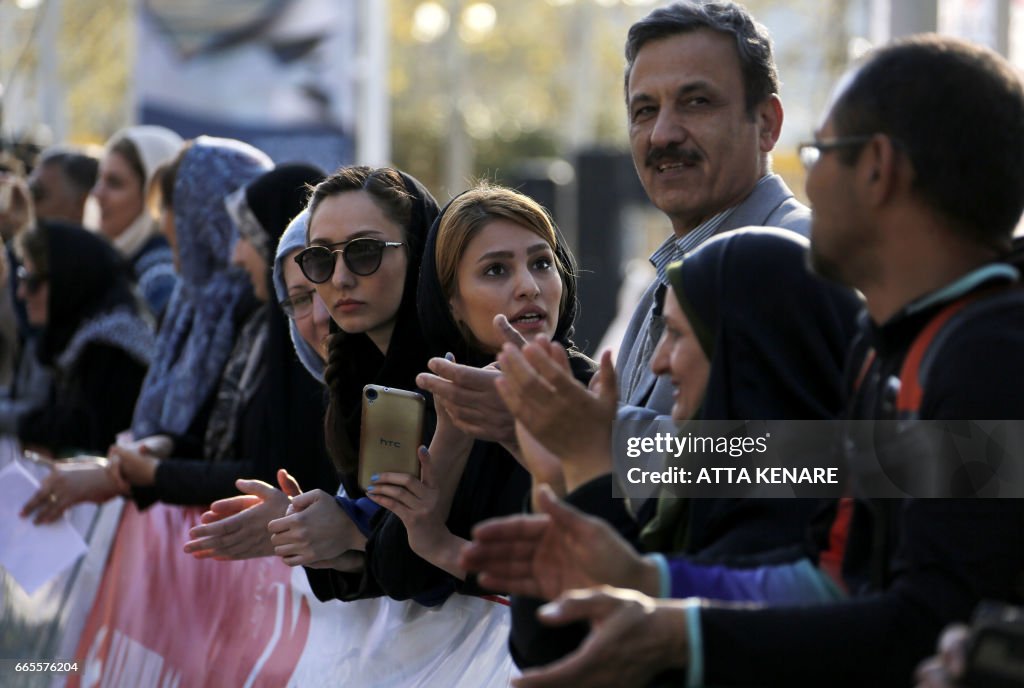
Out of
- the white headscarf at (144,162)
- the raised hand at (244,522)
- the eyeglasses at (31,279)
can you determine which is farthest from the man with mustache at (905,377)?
the white headscarf at (144,162)

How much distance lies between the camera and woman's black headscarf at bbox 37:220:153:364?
23.1 feet

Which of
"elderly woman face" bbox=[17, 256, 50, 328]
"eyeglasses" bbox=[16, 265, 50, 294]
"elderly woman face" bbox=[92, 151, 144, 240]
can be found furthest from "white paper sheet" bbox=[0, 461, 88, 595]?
"elderly woman face" bbox=[92, 151, 144, 240]

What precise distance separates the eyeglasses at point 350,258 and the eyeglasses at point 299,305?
1.66ft

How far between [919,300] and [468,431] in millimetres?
1204

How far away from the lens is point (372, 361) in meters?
4.43

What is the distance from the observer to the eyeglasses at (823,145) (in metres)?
2.29

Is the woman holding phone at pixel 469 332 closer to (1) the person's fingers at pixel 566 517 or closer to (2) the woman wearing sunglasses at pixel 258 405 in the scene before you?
(2) the woman wearing sunglasses at pixel 258 405

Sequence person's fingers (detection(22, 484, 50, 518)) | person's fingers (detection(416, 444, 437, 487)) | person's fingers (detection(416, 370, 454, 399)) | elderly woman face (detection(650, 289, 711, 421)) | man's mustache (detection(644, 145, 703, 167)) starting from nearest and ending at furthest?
elderly woman face (detection(650, 289, 711, 421)) → person's fingers (detection(416, 370, 454, 399)) → person's fingers (detection(416, 444, 437, 487)) → man's mustache (detection(644, 145, 703, 167)) → person's fingers (detection(22, 484, 50, 518))

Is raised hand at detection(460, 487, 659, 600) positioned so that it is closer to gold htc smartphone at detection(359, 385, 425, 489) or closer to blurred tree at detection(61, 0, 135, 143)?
gold htc smartphone at detection(359, 385, 425, 489)

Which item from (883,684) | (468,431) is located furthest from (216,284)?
(883,684)

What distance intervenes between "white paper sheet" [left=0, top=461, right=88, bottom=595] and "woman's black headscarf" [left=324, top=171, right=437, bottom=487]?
6.61 feet

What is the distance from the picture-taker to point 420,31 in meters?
50.5

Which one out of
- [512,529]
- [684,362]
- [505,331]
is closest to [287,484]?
[505,331]

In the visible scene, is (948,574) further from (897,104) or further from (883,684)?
(897,104)
